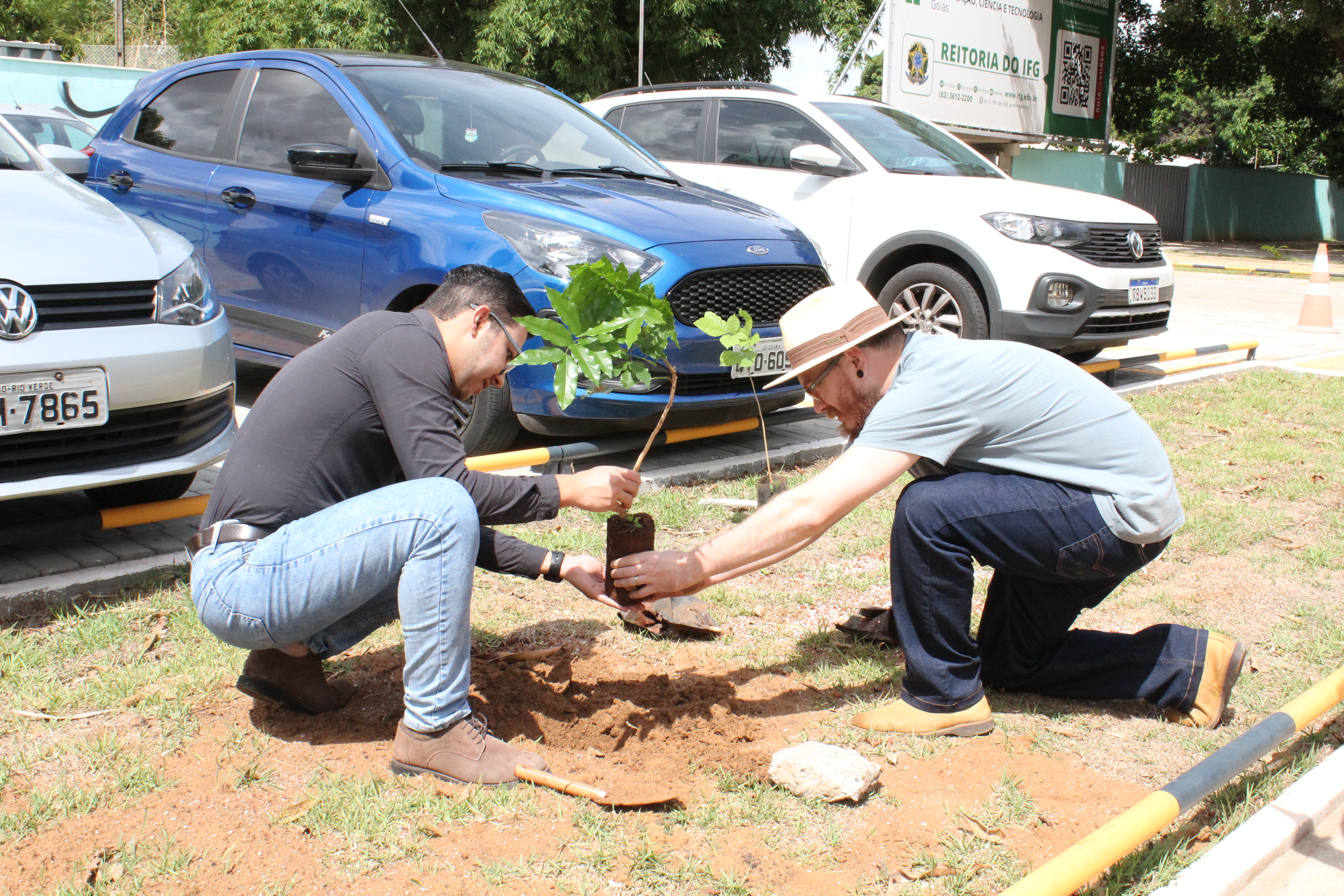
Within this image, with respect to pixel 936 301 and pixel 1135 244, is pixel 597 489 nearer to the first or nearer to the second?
pixel 936 301

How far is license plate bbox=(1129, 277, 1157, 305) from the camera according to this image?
7633mm

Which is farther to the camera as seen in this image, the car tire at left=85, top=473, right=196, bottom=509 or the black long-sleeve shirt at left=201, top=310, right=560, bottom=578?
the car tire at left=85, top=473, right=196, bottom=509

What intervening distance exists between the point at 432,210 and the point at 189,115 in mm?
2249

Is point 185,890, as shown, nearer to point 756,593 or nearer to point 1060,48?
point 756,593

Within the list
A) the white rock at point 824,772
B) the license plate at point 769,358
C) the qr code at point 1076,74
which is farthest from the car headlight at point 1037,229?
the qr code at point 1076,74

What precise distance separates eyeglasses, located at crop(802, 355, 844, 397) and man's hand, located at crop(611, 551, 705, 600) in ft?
1.86

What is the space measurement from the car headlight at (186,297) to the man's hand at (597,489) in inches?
78.5

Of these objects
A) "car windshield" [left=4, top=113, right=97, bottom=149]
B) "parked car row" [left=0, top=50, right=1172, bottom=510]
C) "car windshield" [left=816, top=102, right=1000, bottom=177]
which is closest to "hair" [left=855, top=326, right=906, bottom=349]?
"parked car row" [left=0, top=50, right=1172, bottom=510]

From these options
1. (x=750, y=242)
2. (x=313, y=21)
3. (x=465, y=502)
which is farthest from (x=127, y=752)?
(x=313, y=21)

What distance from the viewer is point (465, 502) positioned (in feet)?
8.64

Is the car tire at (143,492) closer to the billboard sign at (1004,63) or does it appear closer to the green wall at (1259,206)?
the billboard sign at (1004,63)

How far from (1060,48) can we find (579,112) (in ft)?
54.4

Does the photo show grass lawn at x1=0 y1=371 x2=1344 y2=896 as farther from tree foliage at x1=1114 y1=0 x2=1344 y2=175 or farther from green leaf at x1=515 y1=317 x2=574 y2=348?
tree foliage at x1=1114 y1=0 x2=1344 y2=175

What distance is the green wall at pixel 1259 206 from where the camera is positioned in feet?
105
